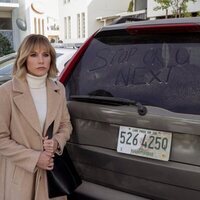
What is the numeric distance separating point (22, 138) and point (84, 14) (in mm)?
29926

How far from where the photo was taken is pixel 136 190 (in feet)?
7.95

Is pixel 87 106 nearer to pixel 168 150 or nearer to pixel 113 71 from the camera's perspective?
pixel 113 71

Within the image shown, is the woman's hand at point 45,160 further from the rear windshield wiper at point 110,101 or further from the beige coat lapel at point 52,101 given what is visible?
the rear windshield wiper at point 110,101

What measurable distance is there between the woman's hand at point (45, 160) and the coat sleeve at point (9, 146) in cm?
3

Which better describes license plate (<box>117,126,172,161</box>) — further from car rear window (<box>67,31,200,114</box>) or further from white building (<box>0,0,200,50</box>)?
white building (<box>0,0,200,50</box>)

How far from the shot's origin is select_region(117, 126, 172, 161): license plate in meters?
2.24

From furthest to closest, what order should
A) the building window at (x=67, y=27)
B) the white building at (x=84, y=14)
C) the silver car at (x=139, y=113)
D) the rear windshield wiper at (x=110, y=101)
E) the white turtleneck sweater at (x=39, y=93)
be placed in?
the building window at (x=67, y=27), the white building at (x=84, y=14), the white turtleneck sweater at (x=39, y=93), the rear windshield wiper at (x=110, y=101), the silver car at (x=139, y=113)

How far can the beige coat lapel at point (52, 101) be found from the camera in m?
2.48

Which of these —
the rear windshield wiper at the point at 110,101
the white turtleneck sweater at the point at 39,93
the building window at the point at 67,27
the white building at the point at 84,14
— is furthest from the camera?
the building window at the point at 67,27

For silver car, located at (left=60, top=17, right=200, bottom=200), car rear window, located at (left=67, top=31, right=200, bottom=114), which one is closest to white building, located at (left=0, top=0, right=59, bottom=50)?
car rear window, located at (left=67, top=31, right=200, bottom=114)

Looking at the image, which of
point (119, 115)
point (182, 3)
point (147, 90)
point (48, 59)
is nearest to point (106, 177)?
point (119, 115)

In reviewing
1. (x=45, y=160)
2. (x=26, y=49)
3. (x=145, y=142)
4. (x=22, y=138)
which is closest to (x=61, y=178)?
(x=45, y=160)

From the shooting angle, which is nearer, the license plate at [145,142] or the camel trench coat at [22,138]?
the license plate at [145,142]

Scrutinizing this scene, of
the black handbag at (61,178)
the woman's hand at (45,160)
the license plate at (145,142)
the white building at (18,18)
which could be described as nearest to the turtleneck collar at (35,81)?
the black handbag at (61,178)
